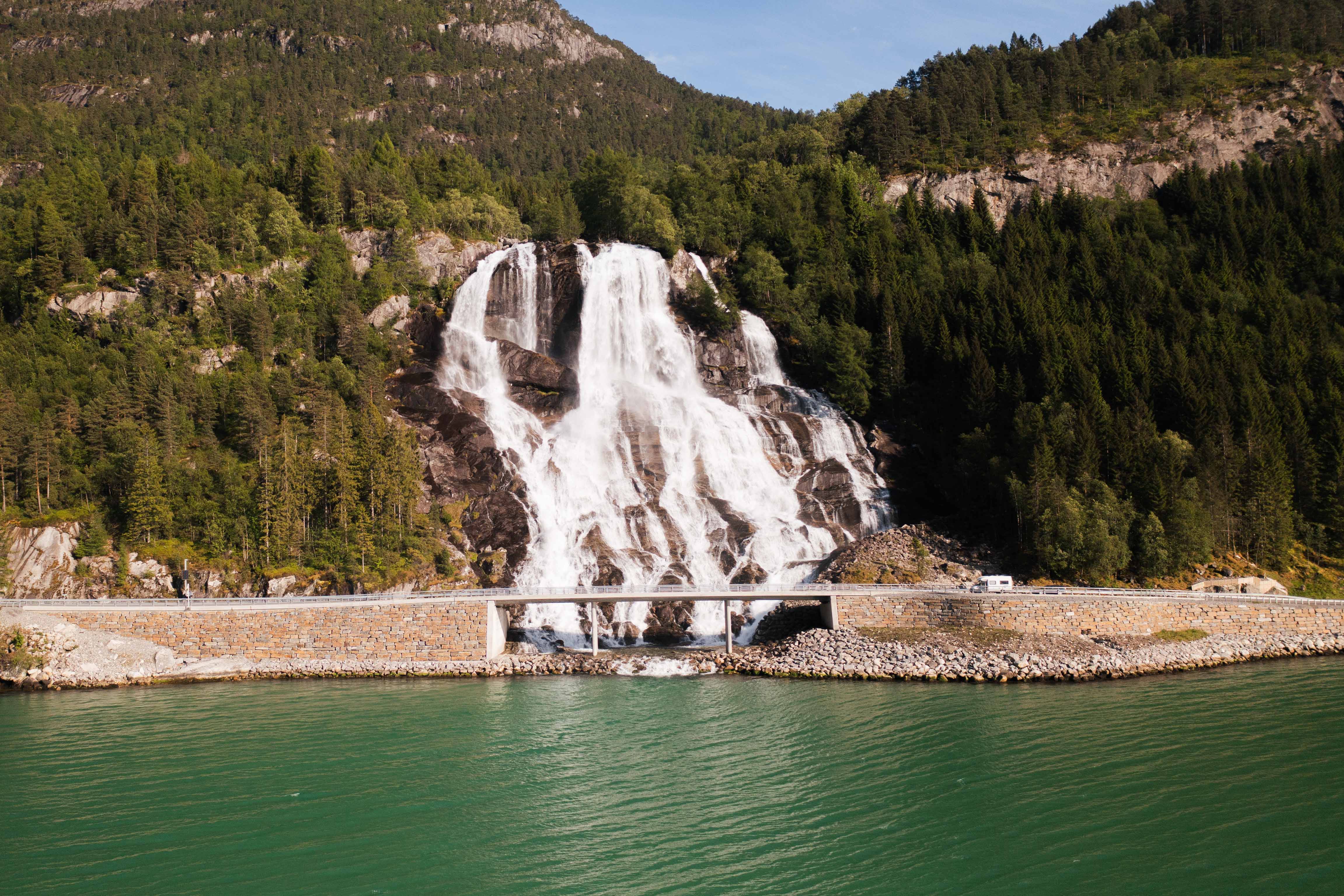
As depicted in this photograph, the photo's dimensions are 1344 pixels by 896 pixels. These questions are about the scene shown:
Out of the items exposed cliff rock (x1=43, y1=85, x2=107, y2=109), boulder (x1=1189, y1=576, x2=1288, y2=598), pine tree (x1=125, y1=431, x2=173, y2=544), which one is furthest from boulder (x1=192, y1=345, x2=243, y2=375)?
exposed cliff rock (x1=43, y1=85, x2=107, y2=109)

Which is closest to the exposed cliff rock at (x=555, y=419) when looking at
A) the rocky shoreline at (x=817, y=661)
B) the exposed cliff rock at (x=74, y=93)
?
the rocky shoreline at (x=817, y=661)

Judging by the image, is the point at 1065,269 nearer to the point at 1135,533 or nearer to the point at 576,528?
the point at 1135,533

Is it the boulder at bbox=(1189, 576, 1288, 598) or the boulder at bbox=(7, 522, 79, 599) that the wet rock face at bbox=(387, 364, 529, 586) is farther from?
the boulder at bbox=(1189, 576, 1288, 598)

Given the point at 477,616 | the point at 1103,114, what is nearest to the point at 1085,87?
the point at 1103,114

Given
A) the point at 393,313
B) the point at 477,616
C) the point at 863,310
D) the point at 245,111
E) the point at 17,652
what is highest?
the point at 245,111

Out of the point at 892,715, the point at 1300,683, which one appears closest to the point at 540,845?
the point at 892,715

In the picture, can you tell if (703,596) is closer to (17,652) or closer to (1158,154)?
(17,652)

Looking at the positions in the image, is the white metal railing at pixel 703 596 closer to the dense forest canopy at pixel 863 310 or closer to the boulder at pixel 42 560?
the dense forest canopy at pixel 863 310
